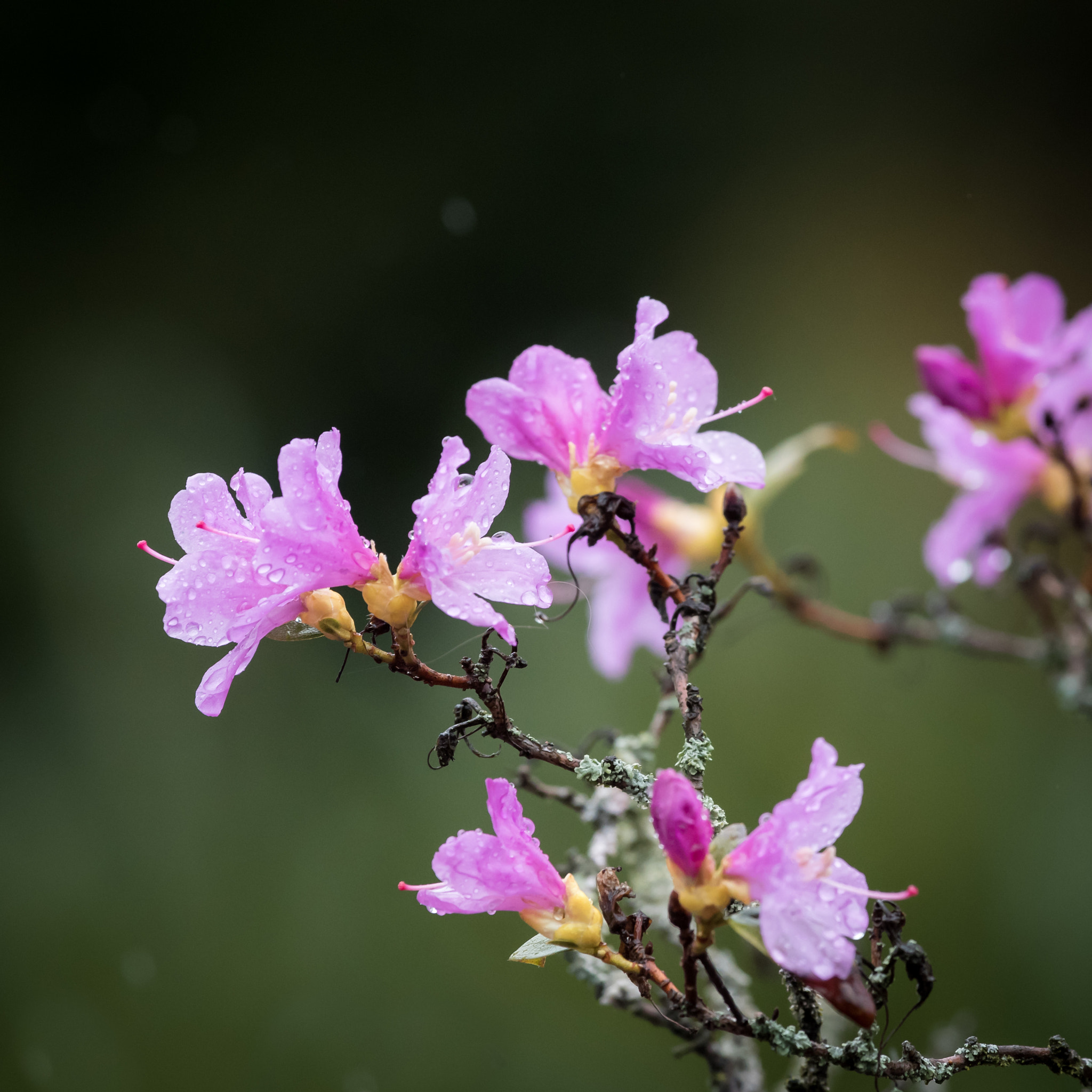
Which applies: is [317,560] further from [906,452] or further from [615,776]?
[906,452]

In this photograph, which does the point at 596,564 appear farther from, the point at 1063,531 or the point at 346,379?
the point at 346,379

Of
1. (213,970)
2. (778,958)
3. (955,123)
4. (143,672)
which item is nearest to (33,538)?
(143,672)

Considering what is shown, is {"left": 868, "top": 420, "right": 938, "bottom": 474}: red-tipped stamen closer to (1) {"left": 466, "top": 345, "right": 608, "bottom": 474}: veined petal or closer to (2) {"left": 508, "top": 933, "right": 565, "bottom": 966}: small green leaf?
(1) {"left": 466, "top": 345, "right": 608, "bottom": 474}: veined petal

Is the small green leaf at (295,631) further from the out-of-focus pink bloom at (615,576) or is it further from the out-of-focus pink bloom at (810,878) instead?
the out-of-focus pink bloom at (615,576)

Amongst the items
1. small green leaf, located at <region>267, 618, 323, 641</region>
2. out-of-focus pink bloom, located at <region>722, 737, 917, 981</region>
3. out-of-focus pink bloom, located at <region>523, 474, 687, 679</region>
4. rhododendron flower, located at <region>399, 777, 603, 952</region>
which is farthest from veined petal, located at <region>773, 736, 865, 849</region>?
out-of-focus pink bloom, located at <region>523, 474, 687, 679</region>

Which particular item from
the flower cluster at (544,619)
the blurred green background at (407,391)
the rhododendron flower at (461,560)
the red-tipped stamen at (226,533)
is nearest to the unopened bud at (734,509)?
the flower cluster at (544,619)

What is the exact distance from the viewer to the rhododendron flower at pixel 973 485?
0.76 metres

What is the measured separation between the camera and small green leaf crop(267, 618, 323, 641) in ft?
1.34

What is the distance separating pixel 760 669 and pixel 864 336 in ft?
1.93

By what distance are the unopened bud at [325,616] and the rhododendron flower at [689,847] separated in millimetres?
150

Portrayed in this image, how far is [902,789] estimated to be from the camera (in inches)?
51.2

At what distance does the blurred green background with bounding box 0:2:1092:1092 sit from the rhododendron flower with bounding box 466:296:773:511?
35.5 inches

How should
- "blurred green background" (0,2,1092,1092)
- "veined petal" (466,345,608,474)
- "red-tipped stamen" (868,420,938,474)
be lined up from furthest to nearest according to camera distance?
"blurred green background" (0,2,1092,1092) < "red-tipped stamen" (868,420,938,474) < "veined petal" (466,345,608,474)

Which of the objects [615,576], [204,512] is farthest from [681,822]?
[615,576]
